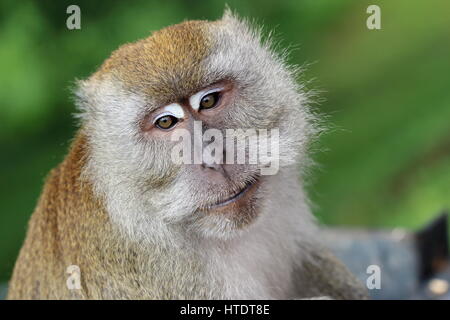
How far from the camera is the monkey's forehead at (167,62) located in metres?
4.99

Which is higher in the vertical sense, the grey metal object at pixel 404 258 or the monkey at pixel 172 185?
the monkey at pixel 172 185

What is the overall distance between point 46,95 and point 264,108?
586cm

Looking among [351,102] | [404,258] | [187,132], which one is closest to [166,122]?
[187,132]

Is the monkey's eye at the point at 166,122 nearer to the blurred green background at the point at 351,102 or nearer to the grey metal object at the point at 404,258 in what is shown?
the grey metal object at the point at 404,258

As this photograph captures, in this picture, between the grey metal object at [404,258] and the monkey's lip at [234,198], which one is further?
the grey metal object at [404,258]

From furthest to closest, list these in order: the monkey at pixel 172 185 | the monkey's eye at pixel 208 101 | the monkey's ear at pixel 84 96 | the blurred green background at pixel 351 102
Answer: the blurred green background at pixel 351 102 → the monkey's ear at pixel 84 96 → the monkey's eye at pixel 208 101 → the monkey at pixel 172 185

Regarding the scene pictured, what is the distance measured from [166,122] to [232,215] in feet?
2.70

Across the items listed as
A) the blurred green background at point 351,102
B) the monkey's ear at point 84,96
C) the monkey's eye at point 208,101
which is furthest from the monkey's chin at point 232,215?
the blurred green background at point 351,102

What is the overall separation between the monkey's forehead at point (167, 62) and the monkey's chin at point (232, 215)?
0.84 metres

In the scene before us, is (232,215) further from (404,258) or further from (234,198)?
(404,258)

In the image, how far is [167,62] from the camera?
5078mm

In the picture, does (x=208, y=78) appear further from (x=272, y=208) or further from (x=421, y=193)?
(x=421, y=193)

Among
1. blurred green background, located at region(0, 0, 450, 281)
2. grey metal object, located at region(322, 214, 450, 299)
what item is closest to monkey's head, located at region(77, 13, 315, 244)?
grey metal object, located at region(322, 214, 450, 299)
